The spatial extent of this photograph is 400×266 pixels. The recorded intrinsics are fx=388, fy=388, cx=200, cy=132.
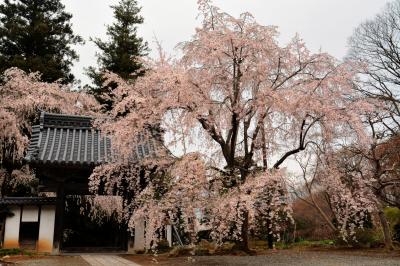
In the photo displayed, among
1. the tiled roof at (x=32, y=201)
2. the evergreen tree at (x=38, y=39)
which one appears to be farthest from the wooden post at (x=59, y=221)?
the evergreen tree at (x=38, y=39)

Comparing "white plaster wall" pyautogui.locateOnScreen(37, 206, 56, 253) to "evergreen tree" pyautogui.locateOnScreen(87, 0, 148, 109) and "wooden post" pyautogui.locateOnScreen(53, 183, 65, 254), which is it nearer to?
"wooden post" pyautogui.locateOnScreen(53, 183, 65, 254)

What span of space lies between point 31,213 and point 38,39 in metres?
12.4

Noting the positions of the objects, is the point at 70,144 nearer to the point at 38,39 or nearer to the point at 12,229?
the point at 12,229

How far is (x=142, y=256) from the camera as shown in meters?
11.1

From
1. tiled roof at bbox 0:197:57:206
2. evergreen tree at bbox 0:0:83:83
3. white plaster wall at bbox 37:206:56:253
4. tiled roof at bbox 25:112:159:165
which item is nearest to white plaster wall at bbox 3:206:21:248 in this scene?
tiled roof at bbox 0:197:57:206

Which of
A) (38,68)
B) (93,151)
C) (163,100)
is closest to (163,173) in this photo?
(163,100)

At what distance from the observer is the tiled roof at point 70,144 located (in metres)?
11.2

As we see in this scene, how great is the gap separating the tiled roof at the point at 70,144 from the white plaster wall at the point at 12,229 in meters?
2.88

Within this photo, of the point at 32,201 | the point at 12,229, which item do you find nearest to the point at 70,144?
the point at 32,201

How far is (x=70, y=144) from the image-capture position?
12.4 meters

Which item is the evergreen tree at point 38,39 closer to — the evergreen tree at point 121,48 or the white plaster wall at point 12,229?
the evergreen tree at point 121,48

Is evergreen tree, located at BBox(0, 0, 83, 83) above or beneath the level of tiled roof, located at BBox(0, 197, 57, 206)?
above

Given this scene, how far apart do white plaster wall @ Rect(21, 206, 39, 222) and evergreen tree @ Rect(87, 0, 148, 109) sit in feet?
36.5

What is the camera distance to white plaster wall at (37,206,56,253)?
12.1 metres
